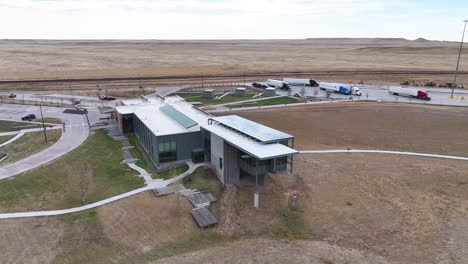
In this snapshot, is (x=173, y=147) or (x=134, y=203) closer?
(x=134, y=203)

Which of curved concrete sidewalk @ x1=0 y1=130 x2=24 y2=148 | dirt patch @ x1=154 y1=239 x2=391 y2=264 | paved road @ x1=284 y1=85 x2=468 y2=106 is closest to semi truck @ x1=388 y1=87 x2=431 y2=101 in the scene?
paved road @ x1=284 y1=85 x2=468 y2=106

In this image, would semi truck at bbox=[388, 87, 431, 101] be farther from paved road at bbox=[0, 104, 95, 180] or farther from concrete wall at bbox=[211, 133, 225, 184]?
paved road at bbox=[0, 104, 95, 180]

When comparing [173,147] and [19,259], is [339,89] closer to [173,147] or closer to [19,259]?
[173,147]

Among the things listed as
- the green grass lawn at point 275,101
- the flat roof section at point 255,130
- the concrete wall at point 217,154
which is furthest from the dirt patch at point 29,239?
the green grass lawn at point 275,101

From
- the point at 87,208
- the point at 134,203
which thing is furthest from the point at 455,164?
the point at 87,208

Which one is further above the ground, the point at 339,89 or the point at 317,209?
the point at 339,89

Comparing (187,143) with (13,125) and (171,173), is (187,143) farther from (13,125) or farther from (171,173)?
(13,125)
